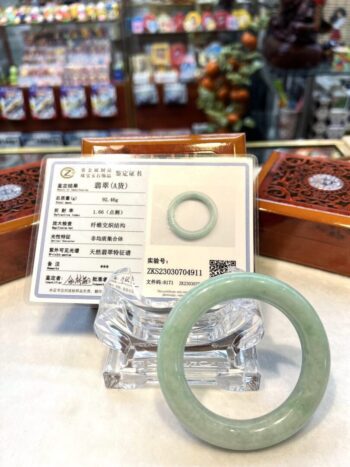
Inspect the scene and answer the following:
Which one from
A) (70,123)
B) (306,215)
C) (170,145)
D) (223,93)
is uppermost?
(170,145)

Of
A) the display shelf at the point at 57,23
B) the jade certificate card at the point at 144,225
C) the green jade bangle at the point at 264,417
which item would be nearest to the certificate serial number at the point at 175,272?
the jade certificate card at the point at 144,225

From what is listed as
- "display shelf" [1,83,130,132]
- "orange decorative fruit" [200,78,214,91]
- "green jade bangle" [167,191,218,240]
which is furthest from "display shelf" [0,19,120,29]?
"green jade bangle" [167,191,218,240]

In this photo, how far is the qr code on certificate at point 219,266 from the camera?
52 centimetres

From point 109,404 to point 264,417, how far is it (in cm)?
19

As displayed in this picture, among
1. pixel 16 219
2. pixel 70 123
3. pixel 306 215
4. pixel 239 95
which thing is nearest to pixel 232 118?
pixel 239 95

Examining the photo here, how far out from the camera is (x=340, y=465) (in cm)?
43

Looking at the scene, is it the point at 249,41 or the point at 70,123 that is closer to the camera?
the point at 249,41

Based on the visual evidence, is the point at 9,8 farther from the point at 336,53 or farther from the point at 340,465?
the point at 340,465

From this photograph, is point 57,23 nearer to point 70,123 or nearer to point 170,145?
point 70,123

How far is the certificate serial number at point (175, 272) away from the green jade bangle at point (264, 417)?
0.11 meters

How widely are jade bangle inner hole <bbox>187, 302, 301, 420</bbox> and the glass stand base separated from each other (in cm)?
1

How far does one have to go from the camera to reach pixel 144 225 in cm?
54

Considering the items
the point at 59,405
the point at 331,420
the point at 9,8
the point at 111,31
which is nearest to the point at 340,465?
the point at 331,420

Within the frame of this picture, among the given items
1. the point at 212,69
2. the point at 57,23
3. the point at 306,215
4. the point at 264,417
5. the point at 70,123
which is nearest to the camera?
the point at 264,417
